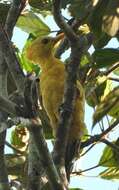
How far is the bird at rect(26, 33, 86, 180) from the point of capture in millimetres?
3281

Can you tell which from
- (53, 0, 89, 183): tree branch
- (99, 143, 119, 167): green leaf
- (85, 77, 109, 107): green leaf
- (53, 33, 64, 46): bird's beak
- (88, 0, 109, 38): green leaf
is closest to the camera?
(88, 0, 109, 38): green leaf

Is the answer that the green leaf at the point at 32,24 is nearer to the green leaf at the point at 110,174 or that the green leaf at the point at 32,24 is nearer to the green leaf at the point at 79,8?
the green leaf at the point at 110,174

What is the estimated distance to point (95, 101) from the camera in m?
3.33

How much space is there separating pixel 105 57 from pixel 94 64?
0.58 feet

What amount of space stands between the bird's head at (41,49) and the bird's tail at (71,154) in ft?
3.74

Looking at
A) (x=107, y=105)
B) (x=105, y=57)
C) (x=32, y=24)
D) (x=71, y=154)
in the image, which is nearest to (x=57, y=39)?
(x=32, y=24)

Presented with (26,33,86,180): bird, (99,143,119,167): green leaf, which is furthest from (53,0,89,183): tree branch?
(99,143,119,167): green leaf

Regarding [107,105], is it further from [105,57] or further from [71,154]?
[71,154]

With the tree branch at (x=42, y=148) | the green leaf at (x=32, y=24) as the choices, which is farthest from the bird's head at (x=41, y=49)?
the tree branch at (x=42, y=148)

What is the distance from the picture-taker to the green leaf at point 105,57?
2.66 metres

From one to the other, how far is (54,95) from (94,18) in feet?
4.21

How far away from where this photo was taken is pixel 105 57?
106 inches

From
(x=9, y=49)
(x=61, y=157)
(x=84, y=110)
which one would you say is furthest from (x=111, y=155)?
(x=9, y=49)

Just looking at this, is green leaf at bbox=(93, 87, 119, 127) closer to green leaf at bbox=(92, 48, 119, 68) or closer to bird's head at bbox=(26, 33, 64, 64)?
green leaf at bbox=(92, 48, 119, 68)
